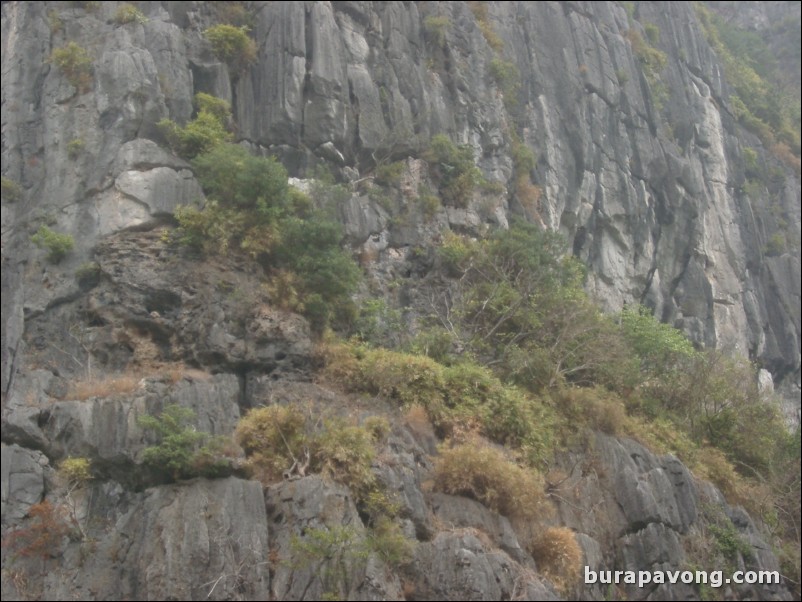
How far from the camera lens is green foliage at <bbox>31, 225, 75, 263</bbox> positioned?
18.2m

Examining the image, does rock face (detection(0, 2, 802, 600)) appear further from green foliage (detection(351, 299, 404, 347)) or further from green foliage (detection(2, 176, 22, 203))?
green foliage (detection(351, 299, 404, 347))

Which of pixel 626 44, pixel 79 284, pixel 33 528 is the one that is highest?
pixel 626 44

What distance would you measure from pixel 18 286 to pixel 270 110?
23.7ft

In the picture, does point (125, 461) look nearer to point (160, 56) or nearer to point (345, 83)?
point (160, 56)

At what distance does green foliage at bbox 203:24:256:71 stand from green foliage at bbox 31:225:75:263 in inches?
269

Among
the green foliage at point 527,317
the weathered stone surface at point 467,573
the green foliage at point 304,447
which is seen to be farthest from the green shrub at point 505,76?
the weathered stone surface at point 467,573

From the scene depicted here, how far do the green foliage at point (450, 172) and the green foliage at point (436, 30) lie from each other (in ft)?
13.3

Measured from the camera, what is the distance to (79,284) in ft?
59.0

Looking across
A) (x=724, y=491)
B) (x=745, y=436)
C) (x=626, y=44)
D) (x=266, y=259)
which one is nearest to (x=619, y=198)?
(x=626, y=44)

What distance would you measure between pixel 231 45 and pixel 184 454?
12.4m

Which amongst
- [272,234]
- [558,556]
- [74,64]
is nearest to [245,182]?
[272,234]

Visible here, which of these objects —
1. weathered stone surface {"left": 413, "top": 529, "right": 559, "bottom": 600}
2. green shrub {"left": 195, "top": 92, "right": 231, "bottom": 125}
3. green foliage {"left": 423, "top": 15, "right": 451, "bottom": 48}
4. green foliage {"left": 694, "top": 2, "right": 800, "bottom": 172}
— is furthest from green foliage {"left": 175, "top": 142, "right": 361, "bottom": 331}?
green foliage {"left": 694, "top": 2, "right": 800, "bottom": 172}

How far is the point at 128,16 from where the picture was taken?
21.6 meters

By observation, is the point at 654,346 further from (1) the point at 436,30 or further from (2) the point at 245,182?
(2) the point at 245,182
